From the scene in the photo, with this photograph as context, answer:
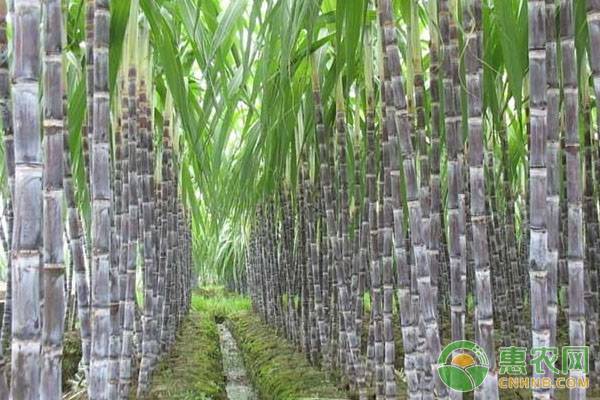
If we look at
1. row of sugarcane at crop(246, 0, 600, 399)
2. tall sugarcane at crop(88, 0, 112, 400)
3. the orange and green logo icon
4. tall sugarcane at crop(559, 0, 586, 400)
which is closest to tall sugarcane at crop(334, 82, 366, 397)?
row of sugarcane at crop(246, 0, 600, 399)

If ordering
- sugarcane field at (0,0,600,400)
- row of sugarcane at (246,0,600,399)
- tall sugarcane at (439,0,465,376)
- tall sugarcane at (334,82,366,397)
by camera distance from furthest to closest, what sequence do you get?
tall sugarcane at (334,82,366,397) < tall sugarcane at (439,0,465,376) < row of sugarcane at (246,0,600,399) < sugarcane field at (0,0,600,400)

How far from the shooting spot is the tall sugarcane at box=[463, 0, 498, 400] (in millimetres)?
1745

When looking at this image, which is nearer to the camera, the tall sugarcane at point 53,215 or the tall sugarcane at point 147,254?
the tall sugarcane at point 53,215

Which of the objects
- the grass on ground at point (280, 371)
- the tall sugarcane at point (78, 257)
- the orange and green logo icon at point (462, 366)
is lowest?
the grass on ground at point (280, 371)

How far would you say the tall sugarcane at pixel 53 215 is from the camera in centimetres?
136

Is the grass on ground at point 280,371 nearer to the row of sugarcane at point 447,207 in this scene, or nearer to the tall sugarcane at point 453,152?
the row of sugarcane at point 447,207

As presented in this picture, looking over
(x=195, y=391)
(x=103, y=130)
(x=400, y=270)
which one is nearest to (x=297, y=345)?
(x=195, y=391)

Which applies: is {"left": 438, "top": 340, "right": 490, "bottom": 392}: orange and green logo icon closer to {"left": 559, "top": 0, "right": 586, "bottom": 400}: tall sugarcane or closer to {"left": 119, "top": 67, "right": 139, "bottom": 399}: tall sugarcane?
{"left": 559, "top": 0, "right": 586, "bottom": 400}: tall sugarcane

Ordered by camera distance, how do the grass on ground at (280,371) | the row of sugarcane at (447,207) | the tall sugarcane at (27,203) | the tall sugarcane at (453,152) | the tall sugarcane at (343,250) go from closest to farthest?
1. the tall sugarcane at (27,203)
2. the row of sugarcane at (447,207)
3. the tall sugarcane at (453,152)
4. the tall sugarcane at (343,250)
5. the grass on ground at (280,371)

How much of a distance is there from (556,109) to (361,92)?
5.63ft

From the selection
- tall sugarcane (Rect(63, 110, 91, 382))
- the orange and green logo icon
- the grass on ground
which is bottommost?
the grass on ground

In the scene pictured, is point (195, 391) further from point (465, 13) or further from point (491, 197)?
point (465, 13)

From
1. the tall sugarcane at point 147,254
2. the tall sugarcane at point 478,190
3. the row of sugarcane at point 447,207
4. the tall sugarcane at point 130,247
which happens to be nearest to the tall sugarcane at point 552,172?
the row of sugarcane at point 447,207

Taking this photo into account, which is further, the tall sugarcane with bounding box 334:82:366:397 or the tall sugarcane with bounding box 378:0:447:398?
the tall sugarcane with bounding box 334:82:366:397
